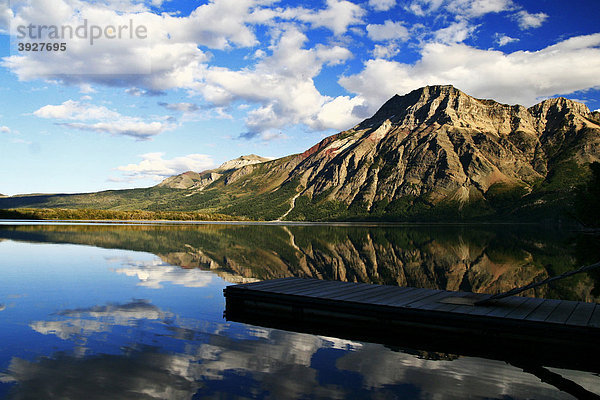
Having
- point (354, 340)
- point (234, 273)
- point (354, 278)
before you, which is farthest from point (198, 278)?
point (354, 340)

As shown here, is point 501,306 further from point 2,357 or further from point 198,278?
point 198,278

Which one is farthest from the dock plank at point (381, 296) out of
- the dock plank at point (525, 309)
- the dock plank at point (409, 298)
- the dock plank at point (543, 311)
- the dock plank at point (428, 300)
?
the dock plank at point (543, 311)

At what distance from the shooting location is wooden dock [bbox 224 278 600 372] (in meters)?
16.1

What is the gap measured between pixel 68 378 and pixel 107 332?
5.74 m

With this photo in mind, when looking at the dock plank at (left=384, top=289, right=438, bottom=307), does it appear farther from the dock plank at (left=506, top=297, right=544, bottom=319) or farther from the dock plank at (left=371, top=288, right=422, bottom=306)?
the dock plank at (left=506, top=297, right=544, bottom=319)

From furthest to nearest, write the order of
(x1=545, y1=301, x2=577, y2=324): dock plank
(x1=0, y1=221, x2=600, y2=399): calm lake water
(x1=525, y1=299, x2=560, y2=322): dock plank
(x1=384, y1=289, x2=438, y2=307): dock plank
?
(x1=384, y1=289, x2=438, y2=307): dock plank < (x1=525, y1=299, x2=560, y2=322): dock plank < (x1=545, y1=301, x2=577, y2=324): dock plank < (x1=0, y1=221, x2=600, y2=399): calm lake water

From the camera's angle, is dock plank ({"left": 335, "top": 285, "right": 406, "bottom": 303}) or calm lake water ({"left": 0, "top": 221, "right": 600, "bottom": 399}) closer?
calm lake water ({"left": 0, "top": 221, "right": 600, "bottom": 399})

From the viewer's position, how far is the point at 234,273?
37781mm

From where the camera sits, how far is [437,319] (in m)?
18.4

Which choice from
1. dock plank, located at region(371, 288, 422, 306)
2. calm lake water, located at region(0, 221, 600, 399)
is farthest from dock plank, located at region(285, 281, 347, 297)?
calm lake water, located at region(0, 221, 600, 399)

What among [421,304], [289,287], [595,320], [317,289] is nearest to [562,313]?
[595,320]

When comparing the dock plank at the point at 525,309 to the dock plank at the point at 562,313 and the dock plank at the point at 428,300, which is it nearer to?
the dock plank at the point at 562,313

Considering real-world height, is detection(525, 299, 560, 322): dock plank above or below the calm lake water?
above

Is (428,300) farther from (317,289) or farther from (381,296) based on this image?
A: (317,289)
